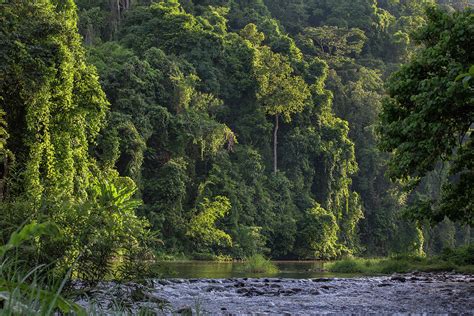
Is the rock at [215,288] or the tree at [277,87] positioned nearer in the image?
the rock at [215,288]

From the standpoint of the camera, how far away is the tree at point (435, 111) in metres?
9.84

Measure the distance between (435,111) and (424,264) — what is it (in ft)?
42.6

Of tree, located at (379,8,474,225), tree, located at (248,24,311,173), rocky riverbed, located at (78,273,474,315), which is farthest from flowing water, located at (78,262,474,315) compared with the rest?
tree, located at (248,24,311,173)

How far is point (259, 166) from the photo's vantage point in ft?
132

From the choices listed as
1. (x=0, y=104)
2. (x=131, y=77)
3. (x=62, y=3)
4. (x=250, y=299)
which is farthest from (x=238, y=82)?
(x=250, y=299)

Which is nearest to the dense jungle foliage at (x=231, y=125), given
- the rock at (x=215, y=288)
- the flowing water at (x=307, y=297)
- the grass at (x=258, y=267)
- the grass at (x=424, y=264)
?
the flowing water at (x=307, y=297)

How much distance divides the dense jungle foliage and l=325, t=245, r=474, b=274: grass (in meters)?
3.02

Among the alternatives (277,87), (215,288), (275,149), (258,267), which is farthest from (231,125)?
(215,288)

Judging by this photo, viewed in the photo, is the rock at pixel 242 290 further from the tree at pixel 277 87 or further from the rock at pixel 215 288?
the tree at pixel 277 87

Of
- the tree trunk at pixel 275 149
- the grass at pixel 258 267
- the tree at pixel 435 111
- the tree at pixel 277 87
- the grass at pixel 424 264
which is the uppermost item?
the tree at pixel 277 87

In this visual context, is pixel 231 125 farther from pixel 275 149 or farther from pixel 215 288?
pixel 215 288

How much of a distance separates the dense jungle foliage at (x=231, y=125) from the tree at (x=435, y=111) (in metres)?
0.03

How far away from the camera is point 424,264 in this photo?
21812 millimetres

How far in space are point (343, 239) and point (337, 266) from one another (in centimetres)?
2005
